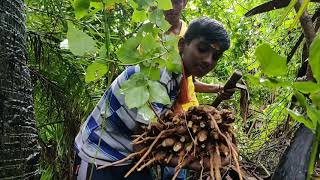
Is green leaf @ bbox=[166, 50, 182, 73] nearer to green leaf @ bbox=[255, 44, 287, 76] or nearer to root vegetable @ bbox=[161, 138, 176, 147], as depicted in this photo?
green leaf @ bbox=[255, 44, 287, 76]

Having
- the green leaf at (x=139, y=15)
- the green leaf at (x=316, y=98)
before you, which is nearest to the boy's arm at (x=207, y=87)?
the green leaf at (x=139, y=15)

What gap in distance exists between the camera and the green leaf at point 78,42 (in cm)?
89

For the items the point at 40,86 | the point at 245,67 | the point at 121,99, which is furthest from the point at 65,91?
the point at 245,67

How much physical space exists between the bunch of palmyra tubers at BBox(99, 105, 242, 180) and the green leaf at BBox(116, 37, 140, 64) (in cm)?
51

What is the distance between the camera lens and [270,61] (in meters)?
0.70

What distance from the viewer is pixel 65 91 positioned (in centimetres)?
260

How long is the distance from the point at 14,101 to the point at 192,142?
0.62m

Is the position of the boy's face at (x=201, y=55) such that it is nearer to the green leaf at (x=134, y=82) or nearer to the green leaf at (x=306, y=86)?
the green leaf at (x=134, y=82)

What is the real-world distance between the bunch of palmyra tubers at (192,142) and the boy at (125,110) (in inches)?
6.2

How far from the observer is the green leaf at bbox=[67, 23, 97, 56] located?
89cm

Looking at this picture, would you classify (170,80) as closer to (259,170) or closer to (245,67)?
(259,170)

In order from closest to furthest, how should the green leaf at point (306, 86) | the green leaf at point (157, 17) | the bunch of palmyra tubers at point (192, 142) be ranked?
the green leaf at point (306, 86) < the green leaf at point (157, 17) < the bunch of palmyra tubers at point (192, 142)

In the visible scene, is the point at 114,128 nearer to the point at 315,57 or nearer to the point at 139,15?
the point at 139,15

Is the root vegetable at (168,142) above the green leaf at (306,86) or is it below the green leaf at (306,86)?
below
